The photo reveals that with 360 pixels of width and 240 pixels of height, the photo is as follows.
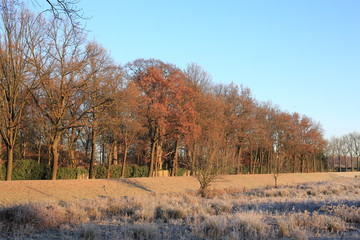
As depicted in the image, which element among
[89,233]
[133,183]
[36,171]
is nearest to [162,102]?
[133,183]

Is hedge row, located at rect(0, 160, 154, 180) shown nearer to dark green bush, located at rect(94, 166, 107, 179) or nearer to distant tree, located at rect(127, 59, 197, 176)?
dark green bush, located at rect(94, 166, 107, 179)

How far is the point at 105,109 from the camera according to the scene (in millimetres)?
28406

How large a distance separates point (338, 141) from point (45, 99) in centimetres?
8897

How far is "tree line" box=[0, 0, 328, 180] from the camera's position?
76.1 feet

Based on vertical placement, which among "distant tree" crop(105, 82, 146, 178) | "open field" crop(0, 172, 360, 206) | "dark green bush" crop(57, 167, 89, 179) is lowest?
"open field" crop(0, 172, 360, 206)

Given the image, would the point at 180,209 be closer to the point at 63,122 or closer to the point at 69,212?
the point at 69,212

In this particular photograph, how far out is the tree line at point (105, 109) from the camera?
23203 mm

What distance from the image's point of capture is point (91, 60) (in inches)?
1065

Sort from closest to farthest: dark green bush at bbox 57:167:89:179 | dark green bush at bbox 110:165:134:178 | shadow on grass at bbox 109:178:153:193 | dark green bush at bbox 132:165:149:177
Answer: shadow on grass at bbox 109:178:153:193
dark green bush at bbox 57:167:89:179
dark green bush at bbox 110:165:134:178
dark green bush at bbox 132:165:149:177

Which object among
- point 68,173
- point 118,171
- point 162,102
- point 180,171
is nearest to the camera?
point 68,173

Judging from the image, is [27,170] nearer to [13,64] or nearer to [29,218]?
[13,64]

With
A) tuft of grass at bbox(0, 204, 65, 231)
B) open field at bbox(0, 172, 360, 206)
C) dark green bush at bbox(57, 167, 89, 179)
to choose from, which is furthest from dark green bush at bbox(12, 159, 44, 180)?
tuft of grass at bbox(0, 204, 65, 231)

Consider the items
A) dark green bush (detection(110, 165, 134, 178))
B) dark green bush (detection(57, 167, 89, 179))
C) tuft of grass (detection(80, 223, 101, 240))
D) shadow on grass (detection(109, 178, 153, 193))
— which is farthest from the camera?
dark green bush (detection(110, 165, 134, 178))

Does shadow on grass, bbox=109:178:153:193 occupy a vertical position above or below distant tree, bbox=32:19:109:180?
below
